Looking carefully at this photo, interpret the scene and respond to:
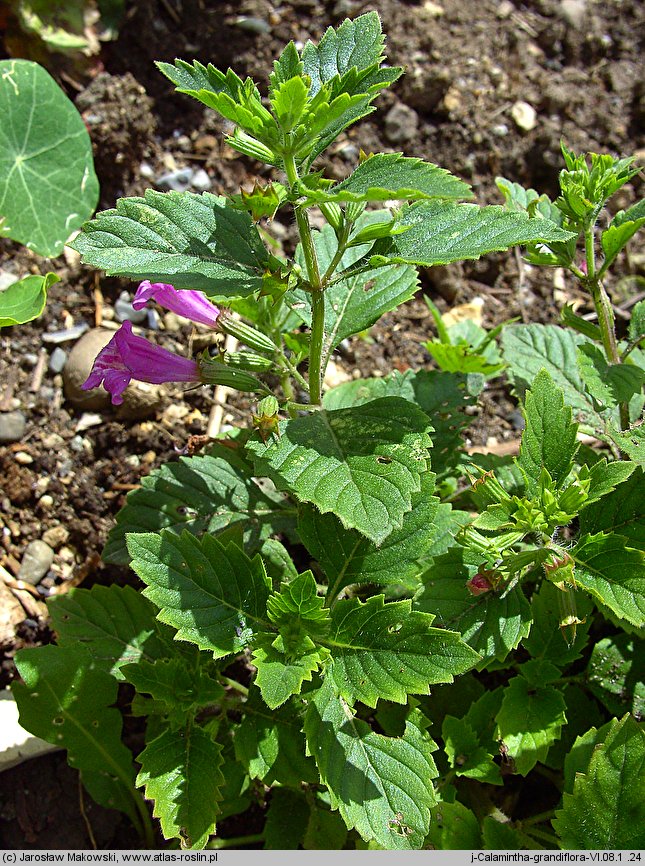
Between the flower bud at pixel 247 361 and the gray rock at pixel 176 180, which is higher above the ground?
the gray rock at pixel 176 180

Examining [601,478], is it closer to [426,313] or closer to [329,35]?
[329,35]

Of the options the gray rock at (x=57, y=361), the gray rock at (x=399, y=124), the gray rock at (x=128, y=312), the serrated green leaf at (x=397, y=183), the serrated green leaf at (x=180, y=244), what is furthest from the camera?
the gray rock at (x=399, y=124)

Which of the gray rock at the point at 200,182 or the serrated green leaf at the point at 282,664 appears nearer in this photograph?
the serrated green leaf at the point at 282,664

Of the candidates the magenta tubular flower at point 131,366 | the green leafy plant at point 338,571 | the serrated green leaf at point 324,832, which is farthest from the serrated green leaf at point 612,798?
the magenta tubular flower at point 131,366

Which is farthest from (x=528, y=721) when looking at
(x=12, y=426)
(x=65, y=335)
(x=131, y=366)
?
(x=65, y=335)

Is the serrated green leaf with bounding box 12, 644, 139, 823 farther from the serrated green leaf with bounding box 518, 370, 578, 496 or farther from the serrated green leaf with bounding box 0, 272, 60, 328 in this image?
the serrated green leaf with bounding box 518, 370, 578, 496

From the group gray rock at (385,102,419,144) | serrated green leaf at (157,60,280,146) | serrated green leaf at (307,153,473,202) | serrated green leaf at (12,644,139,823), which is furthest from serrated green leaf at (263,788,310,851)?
gray rock at (385,102,419,144)

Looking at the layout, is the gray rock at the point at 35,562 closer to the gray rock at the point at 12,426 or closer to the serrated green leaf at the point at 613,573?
the gray rock at the point at 12,426
